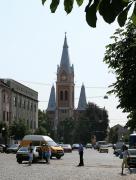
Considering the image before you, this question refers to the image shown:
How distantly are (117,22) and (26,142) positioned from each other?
49589 millimetres

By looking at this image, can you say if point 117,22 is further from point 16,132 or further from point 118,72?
point 16,132

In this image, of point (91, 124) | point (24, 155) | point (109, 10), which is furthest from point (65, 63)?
point (109, 10)

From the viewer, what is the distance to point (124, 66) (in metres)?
29.0

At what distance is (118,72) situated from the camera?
97.3 feet

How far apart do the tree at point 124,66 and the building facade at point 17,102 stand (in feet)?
221

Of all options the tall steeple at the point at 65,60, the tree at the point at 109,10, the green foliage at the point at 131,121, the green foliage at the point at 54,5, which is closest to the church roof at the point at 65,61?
the tall steeple at the point at 65,60

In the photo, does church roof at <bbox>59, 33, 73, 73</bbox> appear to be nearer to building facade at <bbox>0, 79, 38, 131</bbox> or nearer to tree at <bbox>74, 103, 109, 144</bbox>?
tree at <bbox>74, 103, 109, 144</bbox>

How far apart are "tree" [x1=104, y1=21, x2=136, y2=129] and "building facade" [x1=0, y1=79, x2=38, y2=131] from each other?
67258 millimetres

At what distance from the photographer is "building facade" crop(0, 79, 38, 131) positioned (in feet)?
325

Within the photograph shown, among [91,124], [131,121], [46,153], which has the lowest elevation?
[46,153]

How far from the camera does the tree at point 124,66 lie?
28.2 m

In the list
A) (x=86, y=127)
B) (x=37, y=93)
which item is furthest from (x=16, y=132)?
(x=86, y=127)

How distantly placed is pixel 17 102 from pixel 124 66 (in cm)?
8209

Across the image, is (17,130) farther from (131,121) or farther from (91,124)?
(91,124)
